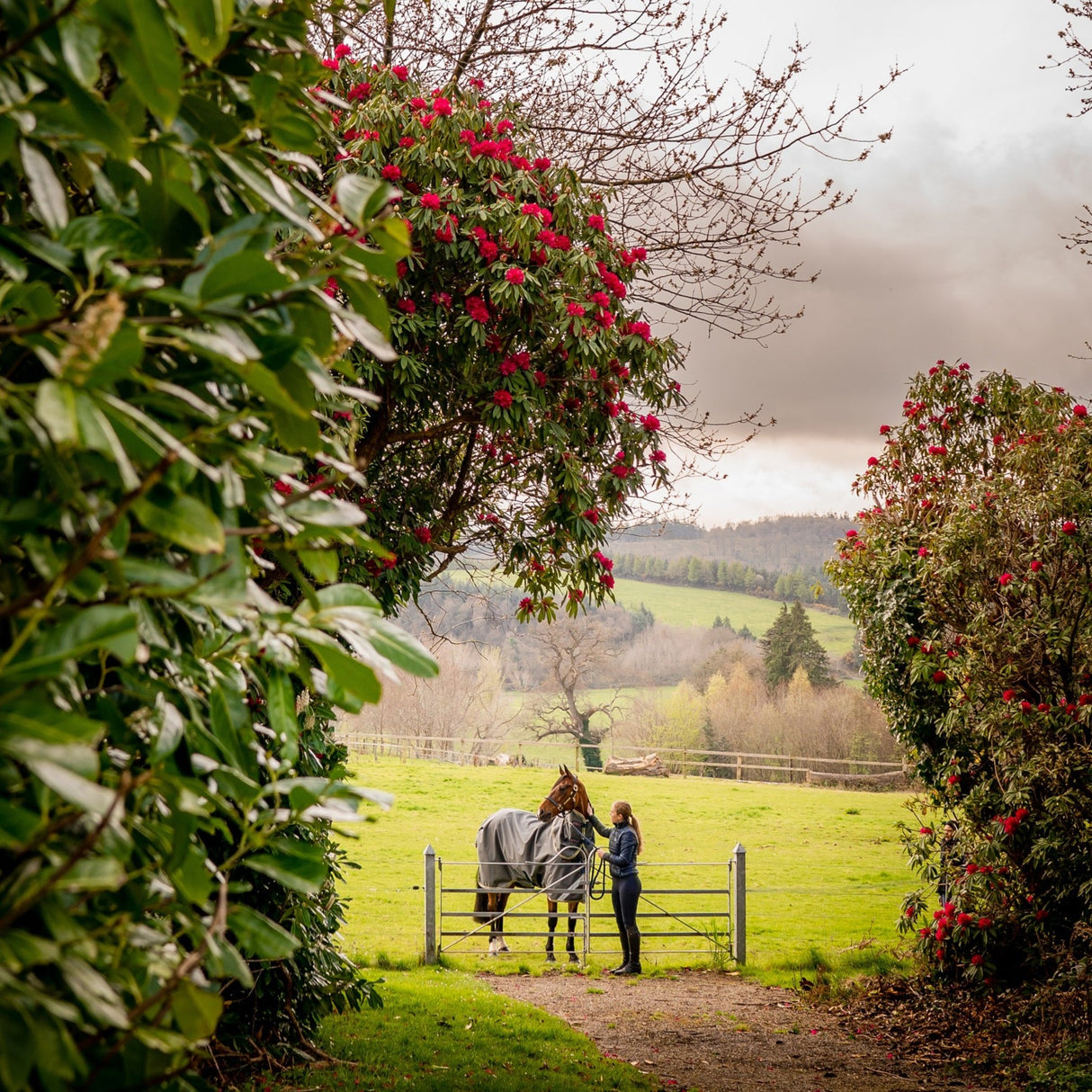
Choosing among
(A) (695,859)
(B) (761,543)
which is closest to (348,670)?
(A) (695,859)

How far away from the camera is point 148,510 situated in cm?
67

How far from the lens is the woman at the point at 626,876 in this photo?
8.99 m

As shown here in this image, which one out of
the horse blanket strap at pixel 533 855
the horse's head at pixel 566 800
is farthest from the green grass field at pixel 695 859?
the horse's head at pixel 566 800

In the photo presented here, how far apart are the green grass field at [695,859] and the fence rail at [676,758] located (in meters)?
2.06

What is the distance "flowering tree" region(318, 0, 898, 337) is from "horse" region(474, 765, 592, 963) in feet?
17.8

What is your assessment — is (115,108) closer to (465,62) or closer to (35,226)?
(35,226)

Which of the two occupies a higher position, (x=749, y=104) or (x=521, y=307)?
(x=749, y=104)

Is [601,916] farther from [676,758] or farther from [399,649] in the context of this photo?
[676,758]

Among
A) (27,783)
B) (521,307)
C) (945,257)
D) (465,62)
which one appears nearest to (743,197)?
(465,62)

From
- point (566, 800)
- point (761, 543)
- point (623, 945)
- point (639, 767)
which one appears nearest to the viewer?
point (623, 945)

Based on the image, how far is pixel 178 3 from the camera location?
2.21ft

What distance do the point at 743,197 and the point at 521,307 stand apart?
3.19m

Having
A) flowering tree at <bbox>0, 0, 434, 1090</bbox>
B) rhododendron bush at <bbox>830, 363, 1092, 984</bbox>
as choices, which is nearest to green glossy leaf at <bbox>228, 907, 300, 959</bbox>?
flowering tree at <bbox>0, 0, 434, 1090</bbox>

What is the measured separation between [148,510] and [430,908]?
9.45 meters
